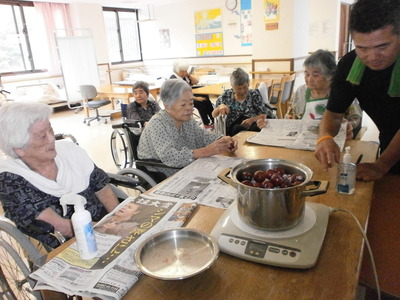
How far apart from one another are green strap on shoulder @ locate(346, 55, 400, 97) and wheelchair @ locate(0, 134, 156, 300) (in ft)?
3.73

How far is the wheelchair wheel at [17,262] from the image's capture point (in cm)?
121

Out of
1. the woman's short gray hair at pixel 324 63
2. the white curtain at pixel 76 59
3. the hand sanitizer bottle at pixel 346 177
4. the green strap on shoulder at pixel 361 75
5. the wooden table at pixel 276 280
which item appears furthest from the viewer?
the white curtain at pixel 76 59

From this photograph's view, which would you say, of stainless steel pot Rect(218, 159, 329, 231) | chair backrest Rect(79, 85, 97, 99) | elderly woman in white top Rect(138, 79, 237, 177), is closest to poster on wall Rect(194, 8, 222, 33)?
chair backrest Rect(79, 85, 97, 99)

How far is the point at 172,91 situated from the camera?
1.89m

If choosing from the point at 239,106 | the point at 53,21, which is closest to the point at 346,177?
the point at 239,106

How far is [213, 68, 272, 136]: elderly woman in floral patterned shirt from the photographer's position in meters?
2.88

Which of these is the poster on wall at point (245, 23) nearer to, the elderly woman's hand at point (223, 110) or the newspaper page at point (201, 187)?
the elderly woman's hand at point (223, 110)

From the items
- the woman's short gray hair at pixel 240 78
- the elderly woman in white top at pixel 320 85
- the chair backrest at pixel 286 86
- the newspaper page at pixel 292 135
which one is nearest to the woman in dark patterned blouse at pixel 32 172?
the newspaper page at pixel 292 135

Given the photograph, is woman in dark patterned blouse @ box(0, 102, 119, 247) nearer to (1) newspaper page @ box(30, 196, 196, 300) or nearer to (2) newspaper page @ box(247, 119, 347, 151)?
(1) newspaper page @ box(30, 196, 196, 300)

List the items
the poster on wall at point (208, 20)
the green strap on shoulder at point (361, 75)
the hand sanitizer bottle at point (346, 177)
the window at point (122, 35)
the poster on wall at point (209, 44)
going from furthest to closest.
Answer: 1. the window at point (122, 35)
2. the poster on wall at point (209, 44)
3. the poster on wall at point (208, 20)
4. the green strap on shoulder at point (361, 75)
5. the hand sanitizer bottle at point (346, 177)

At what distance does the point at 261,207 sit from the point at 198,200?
0.38 meters

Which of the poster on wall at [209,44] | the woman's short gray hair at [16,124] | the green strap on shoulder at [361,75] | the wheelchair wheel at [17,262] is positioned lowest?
the wheelchair wheel at [17,262]

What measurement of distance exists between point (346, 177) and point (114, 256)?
2.71 ft

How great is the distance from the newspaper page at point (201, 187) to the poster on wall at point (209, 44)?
740 cm
